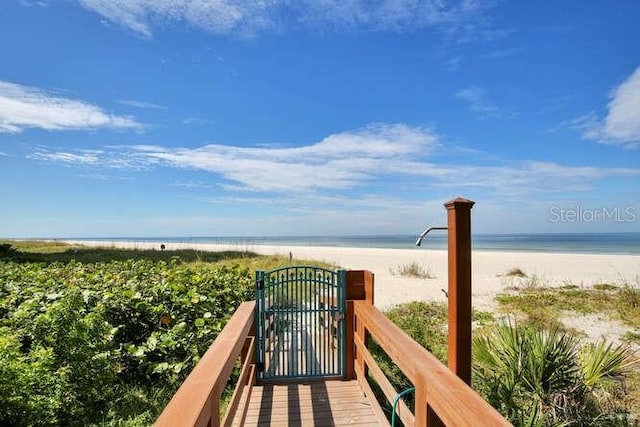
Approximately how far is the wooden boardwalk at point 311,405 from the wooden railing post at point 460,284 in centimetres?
123

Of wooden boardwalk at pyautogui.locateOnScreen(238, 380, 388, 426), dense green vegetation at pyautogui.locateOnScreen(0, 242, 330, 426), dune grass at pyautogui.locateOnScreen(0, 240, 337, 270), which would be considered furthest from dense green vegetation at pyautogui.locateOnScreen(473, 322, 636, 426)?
dune grass at pyautogui.locateOnScreen(0, 240, 337, 270)

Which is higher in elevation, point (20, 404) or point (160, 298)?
point (160, 298)

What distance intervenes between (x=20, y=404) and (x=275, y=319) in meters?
2.56

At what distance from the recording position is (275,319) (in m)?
4.62

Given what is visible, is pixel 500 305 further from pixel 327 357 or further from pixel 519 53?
pixel 519 53

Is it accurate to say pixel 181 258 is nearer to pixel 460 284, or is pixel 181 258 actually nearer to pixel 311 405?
pixel 311 405

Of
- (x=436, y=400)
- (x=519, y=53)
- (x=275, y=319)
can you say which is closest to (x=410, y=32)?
(x=519, y=53)

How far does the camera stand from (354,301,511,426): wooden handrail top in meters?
1.31

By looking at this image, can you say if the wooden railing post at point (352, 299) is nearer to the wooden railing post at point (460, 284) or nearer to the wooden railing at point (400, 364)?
the wooden railing at point (400, 364)

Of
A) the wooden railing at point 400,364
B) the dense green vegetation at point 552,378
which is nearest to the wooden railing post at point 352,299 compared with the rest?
the wooden railing at point 400,364

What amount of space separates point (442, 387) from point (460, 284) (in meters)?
1.11

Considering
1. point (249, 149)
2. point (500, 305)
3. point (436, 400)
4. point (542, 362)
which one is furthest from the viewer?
point (249, 149)

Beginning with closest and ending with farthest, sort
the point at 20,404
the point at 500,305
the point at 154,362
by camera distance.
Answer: the point at 20,404, the point at 154,362, the point at 500,305

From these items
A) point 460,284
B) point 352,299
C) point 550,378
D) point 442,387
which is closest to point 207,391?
point 442,387
